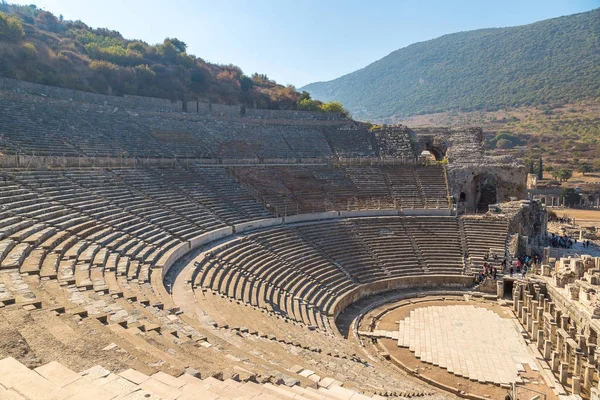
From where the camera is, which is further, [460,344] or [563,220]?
[563,220]

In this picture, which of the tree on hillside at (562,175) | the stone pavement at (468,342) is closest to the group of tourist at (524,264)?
the stone pavement at (468,342)

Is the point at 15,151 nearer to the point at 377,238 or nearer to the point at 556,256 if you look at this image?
the point at 377,238

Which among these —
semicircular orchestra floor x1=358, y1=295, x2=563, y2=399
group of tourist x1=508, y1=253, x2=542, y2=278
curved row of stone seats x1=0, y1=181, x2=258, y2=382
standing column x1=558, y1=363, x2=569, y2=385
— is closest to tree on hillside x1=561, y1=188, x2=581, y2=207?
group of tourist x1=508, y1=253, x2=542, y2=278

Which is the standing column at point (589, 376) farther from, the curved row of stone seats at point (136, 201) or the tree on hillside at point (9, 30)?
the tree on hillside at point (9, 30)

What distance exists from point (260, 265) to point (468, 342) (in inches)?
315

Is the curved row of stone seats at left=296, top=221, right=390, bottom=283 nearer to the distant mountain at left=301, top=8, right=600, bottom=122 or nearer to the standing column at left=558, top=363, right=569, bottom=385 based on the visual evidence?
the standing column at left=558, top=363, right=569, bottom=385

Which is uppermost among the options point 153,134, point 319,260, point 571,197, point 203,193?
point 153,134

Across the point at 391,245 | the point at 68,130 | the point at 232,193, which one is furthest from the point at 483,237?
the point at 68,130

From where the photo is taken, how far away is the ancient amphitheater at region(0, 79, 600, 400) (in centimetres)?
579

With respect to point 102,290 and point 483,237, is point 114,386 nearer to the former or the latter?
point 102,290

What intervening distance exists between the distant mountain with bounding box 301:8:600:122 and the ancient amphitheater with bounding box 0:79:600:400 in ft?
300

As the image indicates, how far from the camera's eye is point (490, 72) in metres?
125

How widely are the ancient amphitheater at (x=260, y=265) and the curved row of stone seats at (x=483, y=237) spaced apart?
10 centimetres

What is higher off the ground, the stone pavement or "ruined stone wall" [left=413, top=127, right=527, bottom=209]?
"ruined stone wall" [left=413, top=127, right=527, bottom=209]
